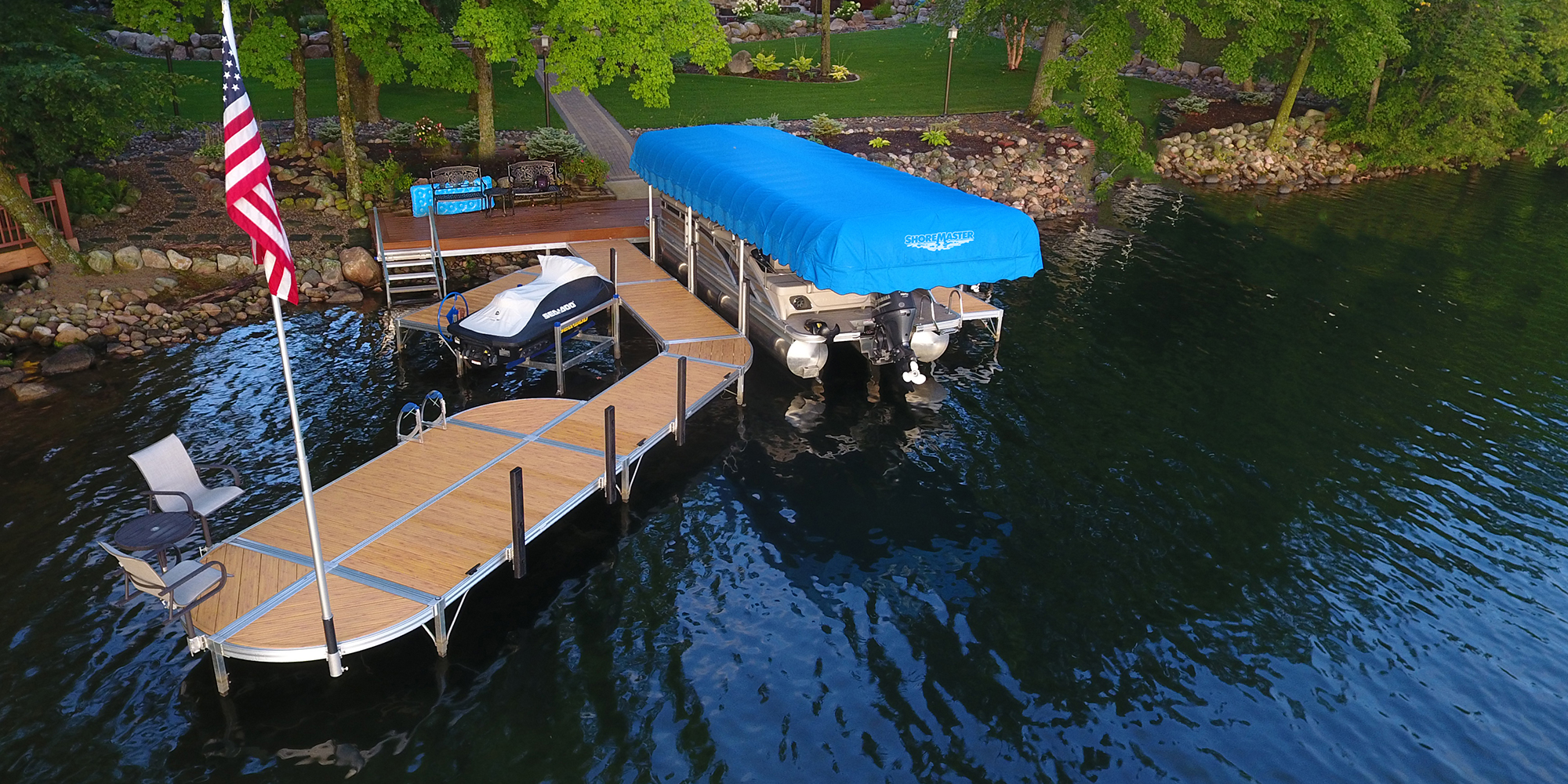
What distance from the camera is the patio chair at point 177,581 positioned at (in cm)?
1102

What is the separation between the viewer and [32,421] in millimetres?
17906

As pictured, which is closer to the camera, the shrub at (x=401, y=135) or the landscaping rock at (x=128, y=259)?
the landscaping rock at (x=128, y=259)

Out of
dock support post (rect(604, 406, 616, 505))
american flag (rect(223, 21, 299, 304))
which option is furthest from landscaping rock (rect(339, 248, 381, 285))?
american flag (rect(223, 21, 299, 304))

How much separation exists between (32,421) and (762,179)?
590 inches

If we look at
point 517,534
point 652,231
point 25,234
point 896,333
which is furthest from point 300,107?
point 517,534

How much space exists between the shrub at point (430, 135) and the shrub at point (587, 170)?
4206 millimetres

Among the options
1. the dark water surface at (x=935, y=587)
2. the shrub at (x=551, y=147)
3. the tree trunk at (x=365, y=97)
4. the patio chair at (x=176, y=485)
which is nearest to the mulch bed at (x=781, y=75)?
the tree trunk at (x=365, y=97)

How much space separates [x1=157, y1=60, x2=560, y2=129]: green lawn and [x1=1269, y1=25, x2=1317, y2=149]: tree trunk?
106 feet

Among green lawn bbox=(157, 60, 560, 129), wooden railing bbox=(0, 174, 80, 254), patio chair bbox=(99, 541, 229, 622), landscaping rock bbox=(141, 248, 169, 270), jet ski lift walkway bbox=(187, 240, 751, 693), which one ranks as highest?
green lawn bbox=(157, 60, 560, 129)

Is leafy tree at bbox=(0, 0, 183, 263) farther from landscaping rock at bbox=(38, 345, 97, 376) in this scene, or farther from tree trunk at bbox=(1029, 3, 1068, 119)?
tree trunk at bbox=(1029, 3, 1068, 119)

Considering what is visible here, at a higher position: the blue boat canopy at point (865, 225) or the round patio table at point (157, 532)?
the blue boat canopy at point (865, 225)

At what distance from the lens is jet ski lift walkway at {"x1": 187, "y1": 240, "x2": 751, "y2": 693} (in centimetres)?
1170

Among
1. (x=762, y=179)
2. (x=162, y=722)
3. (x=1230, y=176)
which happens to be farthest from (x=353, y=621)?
(x=1230, y=176)

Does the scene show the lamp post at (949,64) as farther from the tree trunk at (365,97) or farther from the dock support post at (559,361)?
the dock support post at (559,361)
